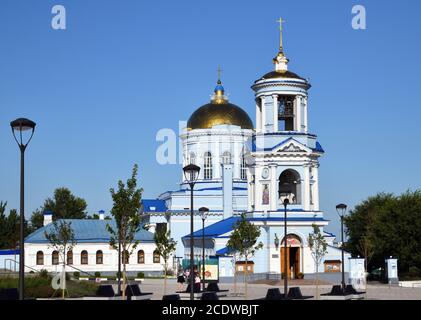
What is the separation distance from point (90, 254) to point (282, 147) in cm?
2422

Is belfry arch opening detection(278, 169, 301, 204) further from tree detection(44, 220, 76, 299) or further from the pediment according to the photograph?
tree detection(44, 220, 76, 299)

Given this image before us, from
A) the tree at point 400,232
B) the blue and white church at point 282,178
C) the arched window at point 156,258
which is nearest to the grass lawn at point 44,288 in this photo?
the blue and white church at point 282,178

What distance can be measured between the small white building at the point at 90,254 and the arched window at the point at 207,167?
366 inches

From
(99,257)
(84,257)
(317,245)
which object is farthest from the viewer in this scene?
(99,257)

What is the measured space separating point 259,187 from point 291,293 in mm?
24081

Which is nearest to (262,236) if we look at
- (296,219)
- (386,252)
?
(296,219)

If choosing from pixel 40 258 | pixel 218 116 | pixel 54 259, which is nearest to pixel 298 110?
pixel 218 116

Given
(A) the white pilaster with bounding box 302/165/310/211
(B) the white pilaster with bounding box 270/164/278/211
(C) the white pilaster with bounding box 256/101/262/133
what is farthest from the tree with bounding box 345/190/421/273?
(C) the white pilaster with bounding box 256/101/262/133

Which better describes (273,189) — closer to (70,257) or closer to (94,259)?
(94,259)

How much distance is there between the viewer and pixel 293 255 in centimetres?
5688

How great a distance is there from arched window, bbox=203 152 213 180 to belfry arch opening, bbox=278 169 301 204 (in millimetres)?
20994

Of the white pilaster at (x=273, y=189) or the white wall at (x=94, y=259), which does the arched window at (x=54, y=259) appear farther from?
the white pilaster at (x=273, y=189)
